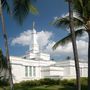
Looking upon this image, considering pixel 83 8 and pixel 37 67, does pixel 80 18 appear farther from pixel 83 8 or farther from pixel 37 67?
pixel 37 67

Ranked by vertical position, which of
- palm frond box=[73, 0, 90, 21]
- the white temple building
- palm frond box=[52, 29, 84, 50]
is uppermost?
→ palm frond box=[73, 0, 90, 21]

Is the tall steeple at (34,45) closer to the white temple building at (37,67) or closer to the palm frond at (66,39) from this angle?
the white temple building at (37,67)

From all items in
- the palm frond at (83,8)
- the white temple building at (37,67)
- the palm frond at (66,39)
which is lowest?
the white temple building at (37,67)

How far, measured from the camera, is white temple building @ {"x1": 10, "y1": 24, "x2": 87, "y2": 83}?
51.4 m

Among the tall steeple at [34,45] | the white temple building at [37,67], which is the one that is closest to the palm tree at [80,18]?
the white temple building at [37,67]

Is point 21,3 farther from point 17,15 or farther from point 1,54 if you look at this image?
point 1,54

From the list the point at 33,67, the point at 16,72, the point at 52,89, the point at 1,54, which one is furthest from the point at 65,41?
the point at 33,67

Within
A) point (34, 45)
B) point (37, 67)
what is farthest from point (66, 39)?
point (34, 45)

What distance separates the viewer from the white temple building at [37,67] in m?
51.4

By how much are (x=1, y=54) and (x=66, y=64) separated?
26.8 m

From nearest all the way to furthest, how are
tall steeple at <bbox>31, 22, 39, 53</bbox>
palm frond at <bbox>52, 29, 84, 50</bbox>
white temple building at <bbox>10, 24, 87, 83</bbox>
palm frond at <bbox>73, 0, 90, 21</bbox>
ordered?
palm frond at <bbox>73, 0, 90, 21</bbox> → palm frond at <bbox>52, 29, 84, 50</bbox> → white temple building at <bbox>10, 24, 87, 83</bbox> → tall steeple at <bbox>31, 22, 39, 53</bbox>

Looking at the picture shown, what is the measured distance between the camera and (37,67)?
58219 millimetres

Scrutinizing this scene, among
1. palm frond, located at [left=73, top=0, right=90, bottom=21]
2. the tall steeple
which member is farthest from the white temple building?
palm frond, located at [left=73, top=0, right=90, bottom=21]

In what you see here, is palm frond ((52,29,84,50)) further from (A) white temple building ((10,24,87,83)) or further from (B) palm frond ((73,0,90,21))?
(A) white temple building ((10,24,87,83))
